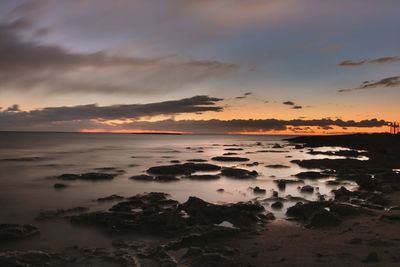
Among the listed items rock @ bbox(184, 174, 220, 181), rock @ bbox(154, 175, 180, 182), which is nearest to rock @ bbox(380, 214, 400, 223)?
rock @ bbox(184, 174, 220, 181)

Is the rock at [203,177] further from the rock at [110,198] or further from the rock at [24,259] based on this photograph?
the rock at [24,259]

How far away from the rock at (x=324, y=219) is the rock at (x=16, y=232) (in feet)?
37.8

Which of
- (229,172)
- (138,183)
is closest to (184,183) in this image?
(138,183)

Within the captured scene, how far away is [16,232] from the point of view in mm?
15344

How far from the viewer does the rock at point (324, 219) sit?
1627 centimetres

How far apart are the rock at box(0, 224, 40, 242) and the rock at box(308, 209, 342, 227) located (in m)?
11.5

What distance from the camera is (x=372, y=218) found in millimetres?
17219

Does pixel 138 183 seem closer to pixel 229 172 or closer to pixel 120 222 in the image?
pixel 229 172

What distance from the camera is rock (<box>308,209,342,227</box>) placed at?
53.4ft

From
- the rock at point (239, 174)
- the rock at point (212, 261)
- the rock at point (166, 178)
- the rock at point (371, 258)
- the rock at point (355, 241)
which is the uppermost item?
the rock at point (371, 258)

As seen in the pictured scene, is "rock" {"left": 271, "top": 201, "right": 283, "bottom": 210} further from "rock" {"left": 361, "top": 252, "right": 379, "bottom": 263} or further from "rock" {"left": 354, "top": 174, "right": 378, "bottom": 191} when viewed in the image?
"rock" {"left": 354, "top": 174, "right": 378, "bottom": 191}

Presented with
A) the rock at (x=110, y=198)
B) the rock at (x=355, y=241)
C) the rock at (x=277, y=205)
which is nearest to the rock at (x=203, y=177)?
the rock at (x=110, y=198)

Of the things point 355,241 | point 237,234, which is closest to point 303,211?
point 237,234

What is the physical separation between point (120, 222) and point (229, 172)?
22041 millimetres
